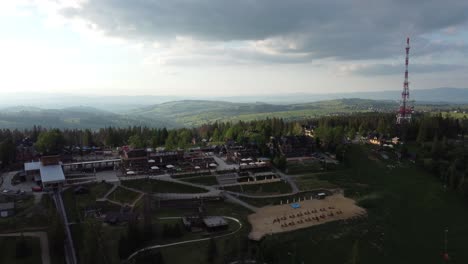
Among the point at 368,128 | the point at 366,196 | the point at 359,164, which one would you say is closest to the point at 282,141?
the point at 359,164

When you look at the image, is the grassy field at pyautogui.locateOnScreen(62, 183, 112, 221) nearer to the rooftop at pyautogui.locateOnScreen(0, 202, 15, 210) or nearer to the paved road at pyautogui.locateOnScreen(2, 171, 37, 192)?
the rooftop at pyautogui.locateOnScreen(0, 202, 15, 210)

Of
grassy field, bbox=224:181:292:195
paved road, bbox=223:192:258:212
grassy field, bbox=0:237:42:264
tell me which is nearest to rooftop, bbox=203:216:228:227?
paved road, bbox=223:192:258:212

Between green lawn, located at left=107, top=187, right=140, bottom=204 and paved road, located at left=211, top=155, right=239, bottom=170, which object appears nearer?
green lawn, located at left=107, top=187, right=140, bottom=204

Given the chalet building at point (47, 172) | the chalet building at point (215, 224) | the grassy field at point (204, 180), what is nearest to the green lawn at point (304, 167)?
the grassy field at point (204, 180)

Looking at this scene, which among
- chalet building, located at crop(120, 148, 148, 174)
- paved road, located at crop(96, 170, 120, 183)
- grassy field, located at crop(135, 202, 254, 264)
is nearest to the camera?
grassy field, located at crop(135, 202, 254, 264)

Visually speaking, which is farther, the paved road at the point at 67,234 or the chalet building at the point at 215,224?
the chalet building at the point at 215,224

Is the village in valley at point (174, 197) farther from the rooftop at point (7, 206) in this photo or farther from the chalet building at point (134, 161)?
the chalet building at point (134, 161)
